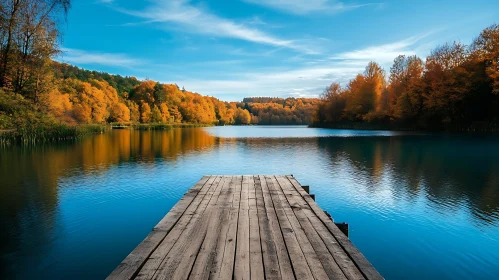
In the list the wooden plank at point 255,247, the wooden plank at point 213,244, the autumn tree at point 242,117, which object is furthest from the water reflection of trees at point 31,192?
the autumn tree at point 242,117

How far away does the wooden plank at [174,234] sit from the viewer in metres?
3.35

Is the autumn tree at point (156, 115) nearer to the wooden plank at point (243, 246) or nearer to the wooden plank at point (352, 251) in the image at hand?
the wooden plank at point (243, 246)

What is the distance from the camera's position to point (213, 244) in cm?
407

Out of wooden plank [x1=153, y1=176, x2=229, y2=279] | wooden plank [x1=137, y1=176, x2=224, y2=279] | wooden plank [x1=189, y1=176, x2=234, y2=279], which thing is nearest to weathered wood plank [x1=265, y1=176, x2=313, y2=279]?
wooden plank [x1=189, y1=176, x2=234, y2=279]

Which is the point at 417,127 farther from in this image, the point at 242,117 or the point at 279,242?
the point at 242,117

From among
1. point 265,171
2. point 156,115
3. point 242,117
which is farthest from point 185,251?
point 242,117

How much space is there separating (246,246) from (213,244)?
0.45 meters

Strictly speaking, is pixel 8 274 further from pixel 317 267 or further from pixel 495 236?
pixel 495 236

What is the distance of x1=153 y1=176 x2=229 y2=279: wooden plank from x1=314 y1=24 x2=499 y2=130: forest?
153 ft

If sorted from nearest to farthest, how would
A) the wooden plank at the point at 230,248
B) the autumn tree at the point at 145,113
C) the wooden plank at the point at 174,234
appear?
the wooden plank at the point at 230,248, the wooden plank at the point at 174,234, the autumn tree at the point at 145,113

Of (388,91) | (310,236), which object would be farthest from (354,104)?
(310,236)

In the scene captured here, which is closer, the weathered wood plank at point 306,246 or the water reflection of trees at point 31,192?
the weathered wood plank at point 306,246

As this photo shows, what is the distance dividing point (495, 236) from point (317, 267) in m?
6.19

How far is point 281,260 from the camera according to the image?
3592 millimetres
